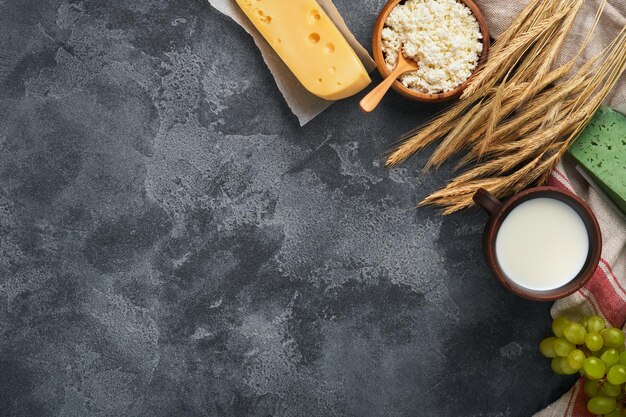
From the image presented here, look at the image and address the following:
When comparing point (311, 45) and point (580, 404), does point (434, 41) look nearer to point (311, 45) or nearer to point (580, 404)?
point (311, 45)

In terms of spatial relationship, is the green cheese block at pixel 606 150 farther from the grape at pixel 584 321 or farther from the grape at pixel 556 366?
the grape at pixel 556 366

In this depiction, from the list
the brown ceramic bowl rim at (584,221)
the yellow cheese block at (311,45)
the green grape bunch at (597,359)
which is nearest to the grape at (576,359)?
the green grape bunch at (597,359)

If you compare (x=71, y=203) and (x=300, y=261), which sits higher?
(x=71, y=203)

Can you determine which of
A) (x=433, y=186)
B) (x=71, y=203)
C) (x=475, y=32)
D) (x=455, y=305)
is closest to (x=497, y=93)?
(x=475, y=32)

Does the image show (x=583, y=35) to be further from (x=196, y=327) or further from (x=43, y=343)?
(x=43, y=343)

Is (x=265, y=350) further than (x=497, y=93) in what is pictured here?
Yes

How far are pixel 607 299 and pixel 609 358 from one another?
15cm

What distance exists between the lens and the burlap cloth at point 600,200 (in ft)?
4.68

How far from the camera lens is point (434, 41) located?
139 centimetres

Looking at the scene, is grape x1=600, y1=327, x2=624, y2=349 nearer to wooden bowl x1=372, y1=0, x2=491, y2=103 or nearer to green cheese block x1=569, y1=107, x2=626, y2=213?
green cheese block x1=569, y1=107, x2=626, y2=213

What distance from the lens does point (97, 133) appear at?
1.54 meters

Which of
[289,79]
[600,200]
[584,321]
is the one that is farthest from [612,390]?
[289,79]

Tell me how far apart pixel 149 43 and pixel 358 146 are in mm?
522

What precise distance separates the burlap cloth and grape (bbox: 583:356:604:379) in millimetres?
160
